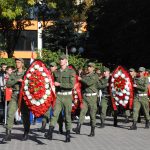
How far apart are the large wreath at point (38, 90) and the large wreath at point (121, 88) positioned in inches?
171

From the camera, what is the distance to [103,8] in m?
46.5

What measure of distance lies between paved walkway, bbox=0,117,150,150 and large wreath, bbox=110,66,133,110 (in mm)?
893

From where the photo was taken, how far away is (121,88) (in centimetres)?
1764

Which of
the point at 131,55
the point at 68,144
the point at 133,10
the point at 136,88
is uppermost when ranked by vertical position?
the point at 133,10

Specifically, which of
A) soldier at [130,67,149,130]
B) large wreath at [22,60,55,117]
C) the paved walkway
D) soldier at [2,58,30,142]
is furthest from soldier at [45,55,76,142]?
soldier at [130,67,149,130]

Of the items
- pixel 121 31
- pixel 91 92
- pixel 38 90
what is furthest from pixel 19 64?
pixel 121 31

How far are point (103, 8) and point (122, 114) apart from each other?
2460 centimetres

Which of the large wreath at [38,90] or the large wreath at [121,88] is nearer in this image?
the large wreath at [38,90]

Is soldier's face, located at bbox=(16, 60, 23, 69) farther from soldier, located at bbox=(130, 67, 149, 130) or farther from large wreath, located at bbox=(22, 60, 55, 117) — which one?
soldier, located at bbox=(130, 67, 149, 130)

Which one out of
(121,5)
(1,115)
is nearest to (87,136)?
(1,115)

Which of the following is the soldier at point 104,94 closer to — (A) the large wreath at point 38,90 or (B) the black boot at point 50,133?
(B) the black boot at point 50,133

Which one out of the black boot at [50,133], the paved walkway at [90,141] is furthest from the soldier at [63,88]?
the paved walkway at [90,141]

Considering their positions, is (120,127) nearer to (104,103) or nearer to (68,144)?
(104,103)

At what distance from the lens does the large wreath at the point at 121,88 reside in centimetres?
1740
